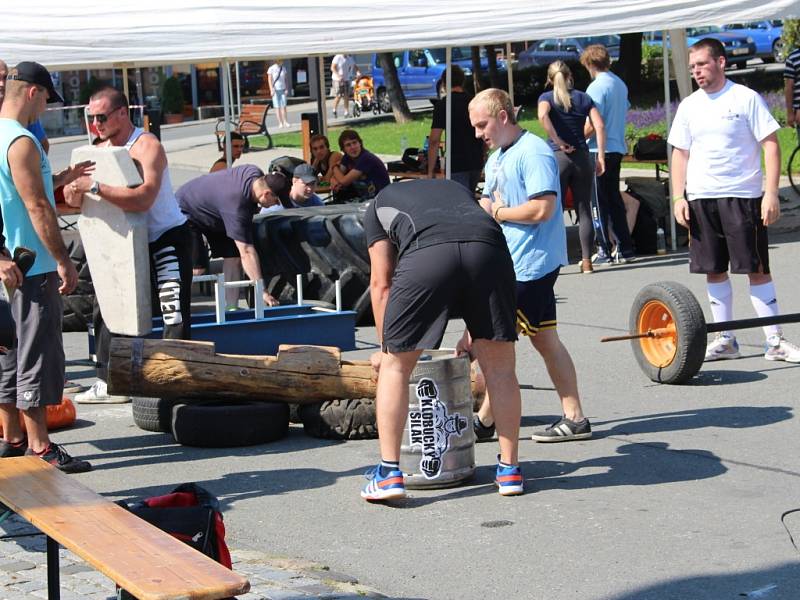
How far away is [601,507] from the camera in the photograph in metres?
5.77

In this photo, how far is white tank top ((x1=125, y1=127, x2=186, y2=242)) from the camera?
7.52 meters

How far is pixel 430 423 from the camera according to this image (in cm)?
604

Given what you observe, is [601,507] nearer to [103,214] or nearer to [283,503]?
[283,503]

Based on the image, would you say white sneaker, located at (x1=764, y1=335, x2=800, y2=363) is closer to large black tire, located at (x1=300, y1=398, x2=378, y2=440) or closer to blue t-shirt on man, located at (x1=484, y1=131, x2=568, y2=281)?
blue t-shirt on man, located at (x1=484, y1=131, x2=568, y2=281)

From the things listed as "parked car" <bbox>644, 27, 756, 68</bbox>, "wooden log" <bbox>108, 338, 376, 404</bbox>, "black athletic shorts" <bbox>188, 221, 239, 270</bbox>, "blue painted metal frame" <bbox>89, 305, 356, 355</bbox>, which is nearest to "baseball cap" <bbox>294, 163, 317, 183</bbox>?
"black athletic shorts" <bbox>188, 221, 239, 270</bbox>

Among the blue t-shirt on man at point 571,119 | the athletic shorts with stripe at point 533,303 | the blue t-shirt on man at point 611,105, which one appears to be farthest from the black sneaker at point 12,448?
the blue t-shirt on man at point 611,105

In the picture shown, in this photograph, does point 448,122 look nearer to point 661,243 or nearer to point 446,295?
point 661,243

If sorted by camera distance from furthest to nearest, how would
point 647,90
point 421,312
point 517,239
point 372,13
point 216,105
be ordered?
1. point 216,105
2. point 647,90
3. point 372,13
4. point 517,239
5. point 421,312

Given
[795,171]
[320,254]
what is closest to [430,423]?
[320,254]

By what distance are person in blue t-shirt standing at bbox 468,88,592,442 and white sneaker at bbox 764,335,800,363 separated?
2.24 m

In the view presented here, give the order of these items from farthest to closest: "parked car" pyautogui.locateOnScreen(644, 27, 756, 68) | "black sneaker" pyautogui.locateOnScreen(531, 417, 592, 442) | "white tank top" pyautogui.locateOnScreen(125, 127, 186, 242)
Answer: "parked car" pyautogui.locateOnScreen(644, 27, 756, 68), "white tank top" pyautogui.locateOnScreen(125, 127, 186, 242), "black sneaker" pyautogui.locateOnScreen(531, 417, 592, 442)

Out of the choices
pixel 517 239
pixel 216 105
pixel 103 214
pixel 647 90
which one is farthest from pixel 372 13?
pixel 216 105

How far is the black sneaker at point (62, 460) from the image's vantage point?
6539mm

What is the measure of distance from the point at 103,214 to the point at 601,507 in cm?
331
